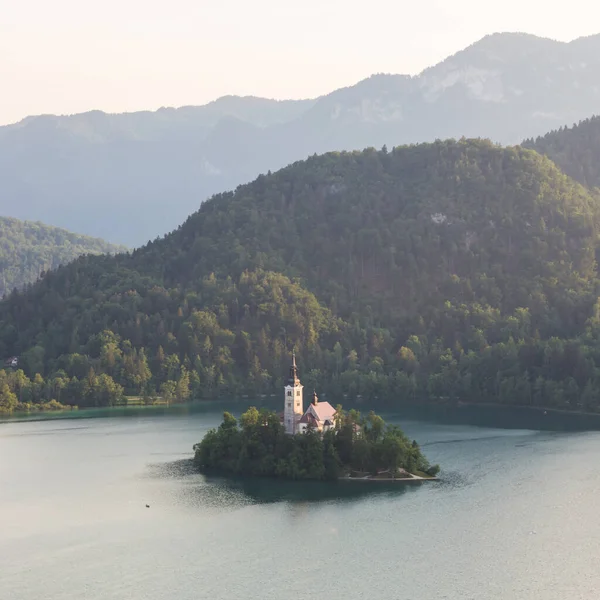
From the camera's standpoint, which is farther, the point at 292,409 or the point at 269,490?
the point at 292,409

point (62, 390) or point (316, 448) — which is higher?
point (62, 390)

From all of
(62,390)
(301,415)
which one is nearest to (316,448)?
(301,415)

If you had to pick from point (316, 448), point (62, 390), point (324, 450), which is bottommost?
point (324, 450)

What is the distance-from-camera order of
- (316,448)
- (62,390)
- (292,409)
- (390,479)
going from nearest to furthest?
(390,479) < (316,448) < (292,409) < (62,390)

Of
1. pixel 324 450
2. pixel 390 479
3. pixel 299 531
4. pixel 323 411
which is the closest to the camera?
pixel 299 531

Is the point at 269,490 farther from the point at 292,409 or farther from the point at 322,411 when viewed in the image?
the point at 322,411

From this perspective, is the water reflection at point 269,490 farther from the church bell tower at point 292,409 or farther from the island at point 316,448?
the church bell tower at point 292,409
